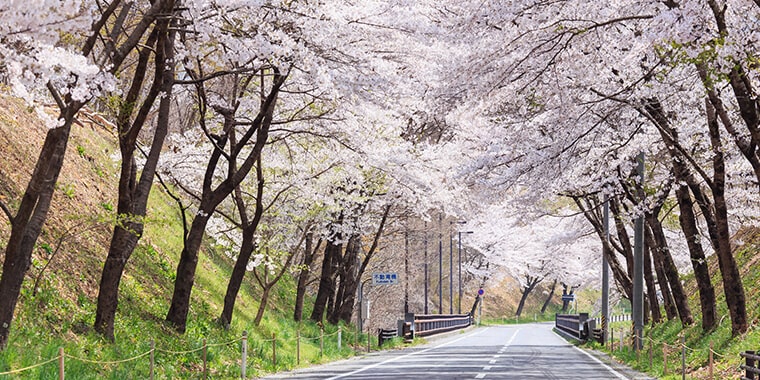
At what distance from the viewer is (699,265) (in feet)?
72.2

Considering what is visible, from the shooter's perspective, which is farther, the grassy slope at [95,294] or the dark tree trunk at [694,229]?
the dark tree trunk at [694,229]

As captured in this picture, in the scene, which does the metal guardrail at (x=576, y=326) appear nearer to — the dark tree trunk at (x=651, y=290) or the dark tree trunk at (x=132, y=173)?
the dark tree trunk at (x=651, y=290)

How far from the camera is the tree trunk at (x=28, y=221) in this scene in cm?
1177

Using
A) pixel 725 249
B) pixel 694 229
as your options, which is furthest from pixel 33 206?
pixel 694 229

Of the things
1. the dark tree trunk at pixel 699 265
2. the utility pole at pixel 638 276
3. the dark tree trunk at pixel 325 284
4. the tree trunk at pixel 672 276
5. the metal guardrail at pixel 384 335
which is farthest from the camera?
the metal guardrail at pixel 384 335

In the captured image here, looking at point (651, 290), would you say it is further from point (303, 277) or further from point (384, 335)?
point (303, 277)

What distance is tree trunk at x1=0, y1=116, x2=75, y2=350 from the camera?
1177cm

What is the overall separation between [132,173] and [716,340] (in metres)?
13.0

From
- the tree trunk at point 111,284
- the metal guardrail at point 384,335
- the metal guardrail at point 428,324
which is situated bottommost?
the metal guardrail at point 384,335

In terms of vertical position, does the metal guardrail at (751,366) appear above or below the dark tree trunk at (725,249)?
A: below

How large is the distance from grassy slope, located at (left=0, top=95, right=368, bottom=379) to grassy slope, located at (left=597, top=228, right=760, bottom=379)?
890cm

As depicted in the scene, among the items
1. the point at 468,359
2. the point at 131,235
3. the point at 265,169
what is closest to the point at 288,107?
the point at 265,169

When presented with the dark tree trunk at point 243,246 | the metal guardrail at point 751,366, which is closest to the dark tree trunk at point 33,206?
the metal guardrail at point 751,366

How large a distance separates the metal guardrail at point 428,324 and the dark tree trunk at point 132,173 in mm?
24634
